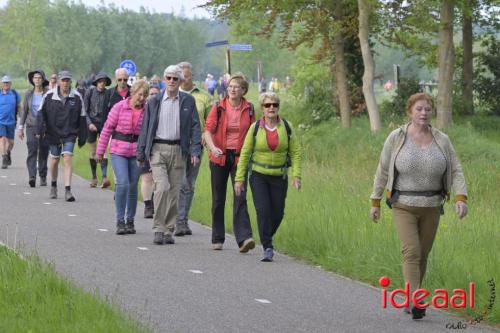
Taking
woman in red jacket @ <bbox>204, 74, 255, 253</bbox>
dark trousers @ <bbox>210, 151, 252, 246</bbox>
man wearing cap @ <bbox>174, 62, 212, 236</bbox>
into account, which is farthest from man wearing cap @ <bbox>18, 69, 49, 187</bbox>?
woman in red jacket @ <bbox>204, 74, 255, 253</bbox>

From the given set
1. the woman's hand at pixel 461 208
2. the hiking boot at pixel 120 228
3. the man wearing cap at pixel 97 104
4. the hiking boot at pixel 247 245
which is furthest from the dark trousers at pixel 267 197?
the man wearing cap at pixel 97 104

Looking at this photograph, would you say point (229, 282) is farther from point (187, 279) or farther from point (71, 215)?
point (71, 215)

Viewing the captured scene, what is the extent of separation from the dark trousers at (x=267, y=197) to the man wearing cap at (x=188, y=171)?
200 centimetres

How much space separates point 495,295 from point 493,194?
375 inches

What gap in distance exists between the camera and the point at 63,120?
1875 cm

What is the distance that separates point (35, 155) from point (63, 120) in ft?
10.7

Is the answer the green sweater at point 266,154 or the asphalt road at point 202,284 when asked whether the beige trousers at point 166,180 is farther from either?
the green sweater at point 266,154

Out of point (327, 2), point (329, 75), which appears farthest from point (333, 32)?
point (329, 75)

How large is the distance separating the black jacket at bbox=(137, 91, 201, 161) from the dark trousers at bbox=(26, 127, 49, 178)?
23.2ft

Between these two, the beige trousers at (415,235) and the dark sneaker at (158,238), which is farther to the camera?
the dark sneaker at (158,238)

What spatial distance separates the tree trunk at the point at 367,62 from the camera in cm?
3008

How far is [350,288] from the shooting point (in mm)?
10734

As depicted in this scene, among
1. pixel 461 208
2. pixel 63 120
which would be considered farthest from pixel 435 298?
pixel 63 120

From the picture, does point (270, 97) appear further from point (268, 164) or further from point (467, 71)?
point (467, 71)
